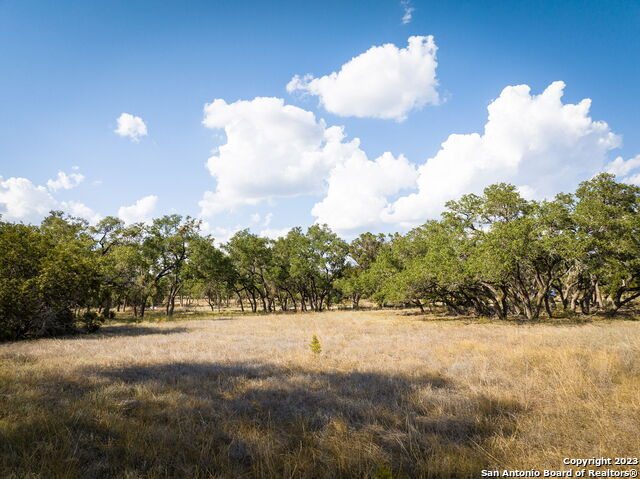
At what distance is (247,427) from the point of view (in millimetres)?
5414

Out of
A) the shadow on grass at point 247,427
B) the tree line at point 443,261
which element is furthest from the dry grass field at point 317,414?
the tree line at point 443,261

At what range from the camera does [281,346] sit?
14.4 m

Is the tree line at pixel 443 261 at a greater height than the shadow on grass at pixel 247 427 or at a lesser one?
greater

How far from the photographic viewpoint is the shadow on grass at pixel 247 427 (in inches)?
160

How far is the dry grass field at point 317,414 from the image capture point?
417cm

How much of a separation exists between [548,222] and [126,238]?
47.2 metres

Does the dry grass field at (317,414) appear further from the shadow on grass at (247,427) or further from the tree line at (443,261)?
the tree line at (443,261)

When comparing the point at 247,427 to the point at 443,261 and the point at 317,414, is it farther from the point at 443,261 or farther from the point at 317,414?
the point at 443,261

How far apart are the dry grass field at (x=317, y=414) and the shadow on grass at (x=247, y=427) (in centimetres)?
3

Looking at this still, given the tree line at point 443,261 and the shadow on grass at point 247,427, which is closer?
the shadow on grass at point 247,427

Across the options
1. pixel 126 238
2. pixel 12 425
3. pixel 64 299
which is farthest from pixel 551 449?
pixel 126 238

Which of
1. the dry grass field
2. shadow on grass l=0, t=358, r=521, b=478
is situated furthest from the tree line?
shadow on grass l=0, t=358, r=521, b=478

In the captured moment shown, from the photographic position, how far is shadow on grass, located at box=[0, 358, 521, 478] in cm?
407

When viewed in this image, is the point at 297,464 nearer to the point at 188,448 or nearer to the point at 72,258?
the point at 188,448
